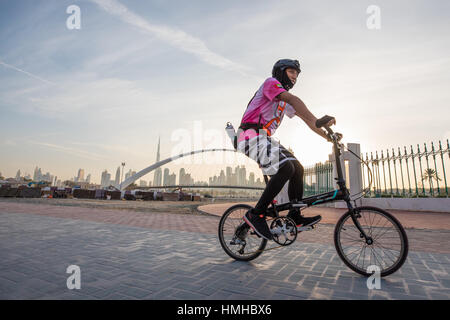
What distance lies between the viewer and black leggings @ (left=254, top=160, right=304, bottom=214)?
9.29 feet

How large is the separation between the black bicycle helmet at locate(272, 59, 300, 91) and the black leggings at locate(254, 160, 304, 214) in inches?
41.6

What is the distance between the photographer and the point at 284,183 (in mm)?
Result: 2834

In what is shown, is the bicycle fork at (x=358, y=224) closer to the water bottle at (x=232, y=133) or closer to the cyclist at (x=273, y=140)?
the cyclist at (x=273, y=140)

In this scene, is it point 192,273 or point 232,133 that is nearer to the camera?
point 192,273

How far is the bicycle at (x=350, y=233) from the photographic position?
2408 mm

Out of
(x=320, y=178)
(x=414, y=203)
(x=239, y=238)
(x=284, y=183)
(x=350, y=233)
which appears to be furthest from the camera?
(x=320, y=178)

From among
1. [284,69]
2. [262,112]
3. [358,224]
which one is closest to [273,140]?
[262,112]

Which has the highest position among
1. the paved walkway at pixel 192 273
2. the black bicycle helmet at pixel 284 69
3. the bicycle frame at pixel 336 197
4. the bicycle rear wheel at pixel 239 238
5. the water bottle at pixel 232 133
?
the black bicycle helmet at pixel 284 69

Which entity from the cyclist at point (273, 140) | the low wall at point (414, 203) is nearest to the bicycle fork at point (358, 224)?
the cyclist at point (273, 140)

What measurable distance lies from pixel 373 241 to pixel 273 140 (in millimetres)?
1590

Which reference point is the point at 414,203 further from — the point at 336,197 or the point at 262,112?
the point at 262,112
